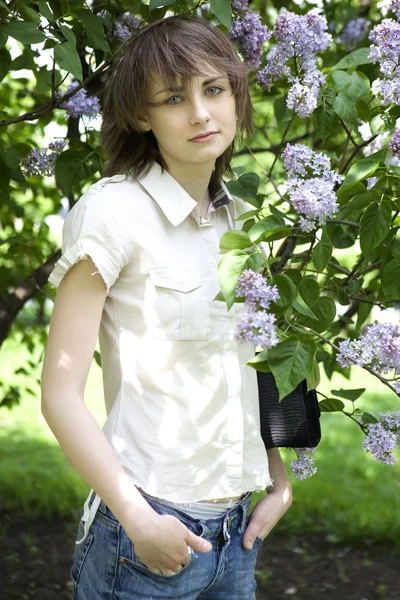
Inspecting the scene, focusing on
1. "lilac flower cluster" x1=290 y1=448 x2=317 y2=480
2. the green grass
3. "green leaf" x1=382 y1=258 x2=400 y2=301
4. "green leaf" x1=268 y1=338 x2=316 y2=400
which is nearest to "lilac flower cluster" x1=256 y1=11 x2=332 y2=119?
"green leaf" x1=382 y1=258 x2=400 y2=301

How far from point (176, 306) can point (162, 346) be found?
0.08 m

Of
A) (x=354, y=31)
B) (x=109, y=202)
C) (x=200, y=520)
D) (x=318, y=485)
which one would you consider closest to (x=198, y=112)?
(x=109, y=202)

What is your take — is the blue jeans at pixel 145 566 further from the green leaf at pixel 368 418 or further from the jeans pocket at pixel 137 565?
the green leaf at pixel 368 418

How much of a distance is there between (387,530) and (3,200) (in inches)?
104

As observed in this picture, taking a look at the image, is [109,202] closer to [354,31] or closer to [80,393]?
[80,393]

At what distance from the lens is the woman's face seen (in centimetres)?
161

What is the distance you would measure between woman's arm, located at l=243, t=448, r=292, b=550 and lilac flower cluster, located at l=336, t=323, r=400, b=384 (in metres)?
0.48

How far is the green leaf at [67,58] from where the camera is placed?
66.9 inches

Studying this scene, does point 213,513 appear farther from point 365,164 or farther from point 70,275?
point 365,164

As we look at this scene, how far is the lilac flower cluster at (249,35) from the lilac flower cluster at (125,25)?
295 millimetres

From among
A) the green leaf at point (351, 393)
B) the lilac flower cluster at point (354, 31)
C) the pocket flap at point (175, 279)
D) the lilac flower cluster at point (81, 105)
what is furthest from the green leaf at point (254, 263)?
the lilac flower cluster at point (354, 31)

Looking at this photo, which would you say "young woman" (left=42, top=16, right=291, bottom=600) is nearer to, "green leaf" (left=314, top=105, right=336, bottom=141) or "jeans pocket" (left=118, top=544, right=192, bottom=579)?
"jeans pocket" (left=118, top=544, right=192, bottom=579)

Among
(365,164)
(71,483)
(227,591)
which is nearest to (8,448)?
(71,483)

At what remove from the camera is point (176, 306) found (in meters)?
1.58
